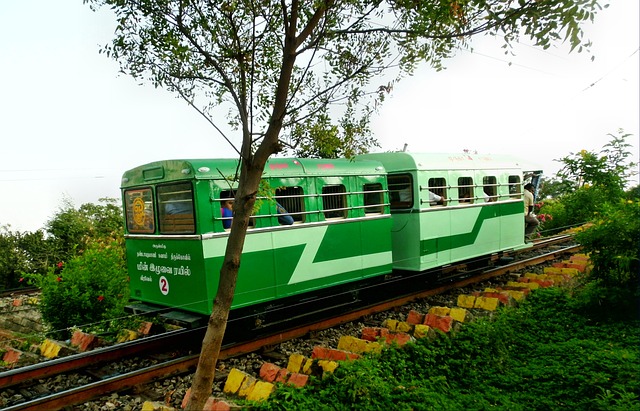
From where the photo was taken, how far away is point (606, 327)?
6.12m

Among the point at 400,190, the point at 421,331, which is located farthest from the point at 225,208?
the point at 400,190

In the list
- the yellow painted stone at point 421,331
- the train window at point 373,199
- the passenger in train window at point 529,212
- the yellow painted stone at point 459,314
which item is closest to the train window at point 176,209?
the yellow painted stone at point 421,331

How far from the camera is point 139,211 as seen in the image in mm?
7160

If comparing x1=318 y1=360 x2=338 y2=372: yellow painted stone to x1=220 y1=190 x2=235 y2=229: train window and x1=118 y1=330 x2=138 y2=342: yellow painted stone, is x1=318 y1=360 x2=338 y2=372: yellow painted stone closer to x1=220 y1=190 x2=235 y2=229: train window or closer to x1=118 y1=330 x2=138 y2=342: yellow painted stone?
x1=220 y1=190 x2=235 y2=229: train window

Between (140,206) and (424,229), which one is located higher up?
(140,206)

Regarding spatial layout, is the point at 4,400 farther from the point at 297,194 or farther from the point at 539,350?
the point at 539,350

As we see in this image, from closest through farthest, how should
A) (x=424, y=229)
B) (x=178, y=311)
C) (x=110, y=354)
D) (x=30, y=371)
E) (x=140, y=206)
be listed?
(x=30, y=371), (x=110, y=354), (x=178, y=311), (x=140, y=206), (x=424, y=229)

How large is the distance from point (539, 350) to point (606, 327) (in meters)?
1.27

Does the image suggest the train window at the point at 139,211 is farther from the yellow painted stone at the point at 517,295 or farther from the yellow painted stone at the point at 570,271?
the yellow painted stone at the point at 570,271

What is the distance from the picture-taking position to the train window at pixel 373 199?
8336 mm

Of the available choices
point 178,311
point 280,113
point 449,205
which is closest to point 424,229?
point 449,205

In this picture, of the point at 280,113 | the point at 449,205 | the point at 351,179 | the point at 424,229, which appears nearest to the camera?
the point at 280,113

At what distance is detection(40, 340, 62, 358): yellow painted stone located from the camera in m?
6.51

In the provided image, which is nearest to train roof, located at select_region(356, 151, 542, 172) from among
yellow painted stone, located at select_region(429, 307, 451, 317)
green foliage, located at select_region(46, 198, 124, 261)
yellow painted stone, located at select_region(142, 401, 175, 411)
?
yellow painted stone, located at select_region(429, 307, 451, 317)
